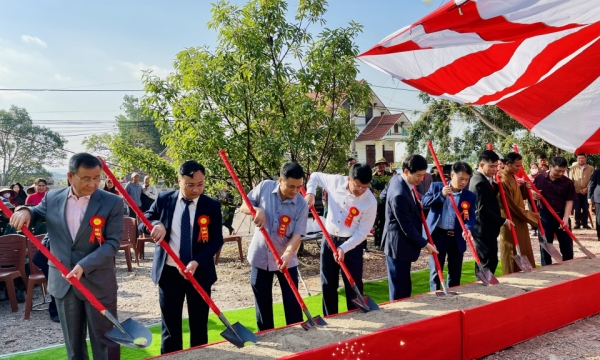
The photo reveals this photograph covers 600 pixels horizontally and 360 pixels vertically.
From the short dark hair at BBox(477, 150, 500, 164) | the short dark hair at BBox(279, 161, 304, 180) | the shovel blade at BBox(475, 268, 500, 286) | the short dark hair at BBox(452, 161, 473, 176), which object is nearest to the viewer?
the short dark hair at BBox(279, 161, 304, 180)

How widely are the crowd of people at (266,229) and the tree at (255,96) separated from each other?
215 centimetres

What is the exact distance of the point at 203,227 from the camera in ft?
9.72

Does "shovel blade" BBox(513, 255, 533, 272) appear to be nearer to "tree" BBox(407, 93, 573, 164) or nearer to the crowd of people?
the crowd of people

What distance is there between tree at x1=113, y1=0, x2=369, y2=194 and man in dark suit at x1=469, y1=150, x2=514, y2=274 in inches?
84.0

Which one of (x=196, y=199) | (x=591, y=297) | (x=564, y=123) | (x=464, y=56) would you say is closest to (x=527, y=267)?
(x=591, y=297)

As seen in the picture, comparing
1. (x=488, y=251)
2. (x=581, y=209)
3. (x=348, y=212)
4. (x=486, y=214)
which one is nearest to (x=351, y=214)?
(x=348, y=212)

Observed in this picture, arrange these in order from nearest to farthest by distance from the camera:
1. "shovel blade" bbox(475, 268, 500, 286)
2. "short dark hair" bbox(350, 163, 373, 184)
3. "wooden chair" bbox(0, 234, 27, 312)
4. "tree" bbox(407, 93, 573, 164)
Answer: "short dark hair" bbox(350, 163, 373, 184), "shovel blade" bbox(475, 268, 500, 286), "wooden chair" bbox(0, 234, 27, 312), "tree" bbox(407, 93, 573, 164)

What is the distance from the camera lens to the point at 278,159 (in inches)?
238

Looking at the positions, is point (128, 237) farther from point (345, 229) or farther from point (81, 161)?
point (81, 161)

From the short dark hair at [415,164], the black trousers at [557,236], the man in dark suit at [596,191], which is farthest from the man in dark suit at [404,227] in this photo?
the man in dark suit at [596,191]

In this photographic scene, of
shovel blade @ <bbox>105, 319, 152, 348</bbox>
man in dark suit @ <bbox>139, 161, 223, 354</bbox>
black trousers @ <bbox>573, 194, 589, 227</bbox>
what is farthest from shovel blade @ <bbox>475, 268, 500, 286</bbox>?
black trousers @ <bbox>573, 194, 589, 227</bbox>

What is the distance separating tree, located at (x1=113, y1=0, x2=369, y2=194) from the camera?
19.3ft

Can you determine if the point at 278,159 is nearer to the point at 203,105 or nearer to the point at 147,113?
the point at 203,105

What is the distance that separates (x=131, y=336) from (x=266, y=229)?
46.4 inches
